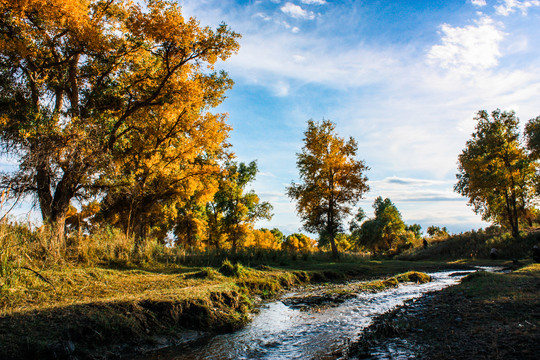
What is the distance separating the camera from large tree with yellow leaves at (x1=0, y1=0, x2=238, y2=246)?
33.0 ft

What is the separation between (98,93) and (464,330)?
1431 centimetres

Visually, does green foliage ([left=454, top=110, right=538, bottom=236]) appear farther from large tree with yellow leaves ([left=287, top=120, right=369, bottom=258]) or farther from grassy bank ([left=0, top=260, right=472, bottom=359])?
grassy bank ([left=0, top=260, right=472, bottom=359])

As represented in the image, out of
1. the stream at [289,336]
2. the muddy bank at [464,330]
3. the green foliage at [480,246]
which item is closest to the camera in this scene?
the muddy bank at [464,330]

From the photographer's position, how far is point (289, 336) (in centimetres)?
444

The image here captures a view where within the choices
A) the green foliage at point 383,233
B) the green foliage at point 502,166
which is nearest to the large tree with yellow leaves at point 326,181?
the green foliage at point 502,166

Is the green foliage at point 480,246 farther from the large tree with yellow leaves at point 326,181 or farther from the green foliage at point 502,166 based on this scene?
the large tree with yellow leaves at point 326,181

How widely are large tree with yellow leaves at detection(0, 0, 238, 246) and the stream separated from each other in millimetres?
8255

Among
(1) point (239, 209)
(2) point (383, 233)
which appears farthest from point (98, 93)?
(2) point (383, 233)

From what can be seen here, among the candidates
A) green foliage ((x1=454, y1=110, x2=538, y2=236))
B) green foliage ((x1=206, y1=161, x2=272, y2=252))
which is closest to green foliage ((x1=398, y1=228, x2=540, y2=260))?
green foliage ((x1=454, y1=110, x2=538, y2=236))

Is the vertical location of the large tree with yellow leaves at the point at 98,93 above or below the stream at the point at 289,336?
above

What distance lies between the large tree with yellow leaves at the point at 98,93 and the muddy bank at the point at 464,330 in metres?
10.5

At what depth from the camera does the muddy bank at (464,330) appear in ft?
9.39

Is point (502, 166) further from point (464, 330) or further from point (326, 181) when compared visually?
point (464, 330)

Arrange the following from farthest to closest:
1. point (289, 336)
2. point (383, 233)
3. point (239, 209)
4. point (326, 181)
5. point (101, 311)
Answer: point (383, 233)
point (239, 209)
point (326, 181)
point (289, 336)
point (101, 311)
